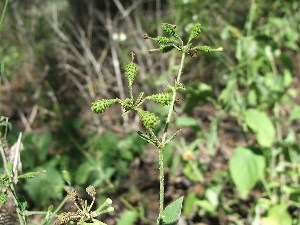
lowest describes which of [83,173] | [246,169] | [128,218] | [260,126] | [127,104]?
[128,218]

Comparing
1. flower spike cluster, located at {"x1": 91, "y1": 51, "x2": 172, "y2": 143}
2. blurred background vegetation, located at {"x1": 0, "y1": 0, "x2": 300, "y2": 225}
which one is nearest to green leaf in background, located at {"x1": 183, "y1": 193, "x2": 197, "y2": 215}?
blurred background vegetation, located at {"x1": 0, "y1": 0, "x2": 300, "y2": 225}

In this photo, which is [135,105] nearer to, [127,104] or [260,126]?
[127,104]

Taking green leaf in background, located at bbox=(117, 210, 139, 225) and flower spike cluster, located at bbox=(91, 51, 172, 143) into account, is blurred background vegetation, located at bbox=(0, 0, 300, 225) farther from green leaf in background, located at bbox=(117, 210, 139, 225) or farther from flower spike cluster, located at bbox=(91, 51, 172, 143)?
flower spike cluster, located at bbox=(91, 51, 172, 143)

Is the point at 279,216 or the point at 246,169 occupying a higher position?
the point at 246,169

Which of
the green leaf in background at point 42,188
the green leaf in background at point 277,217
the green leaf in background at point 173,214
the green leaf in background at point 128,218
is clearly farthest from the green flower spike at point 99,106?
the green leaf in background at point 42,188

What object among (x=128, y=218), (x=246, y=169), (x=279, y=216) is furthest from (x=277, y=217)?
(x=128, y=218)

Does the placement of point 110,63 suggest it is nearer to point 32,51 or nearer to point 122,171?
point 32,51
